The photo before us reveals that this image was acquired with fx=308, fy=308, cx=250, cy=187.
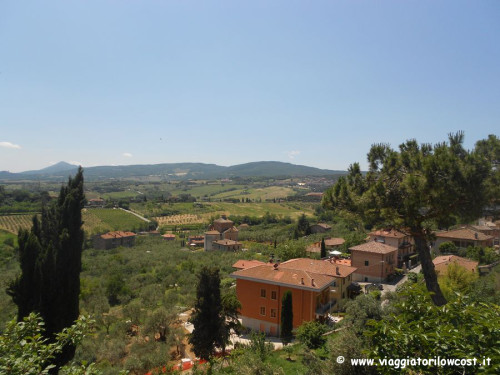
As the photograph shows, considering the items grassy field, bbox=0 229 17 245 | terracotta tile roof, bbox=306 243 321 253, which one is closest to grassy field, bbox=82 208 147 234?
grassy field, bbox=0 229 17 245

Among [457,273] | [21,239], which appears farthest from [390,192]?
[21,239]

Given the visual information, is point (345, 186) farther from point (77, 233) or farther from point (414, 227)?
Result: point (77, 233)

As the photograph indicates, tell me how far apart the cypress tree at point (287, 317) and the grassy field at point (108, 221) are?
6850 centimetres

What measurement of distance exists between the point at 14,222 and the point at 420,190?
291 ft

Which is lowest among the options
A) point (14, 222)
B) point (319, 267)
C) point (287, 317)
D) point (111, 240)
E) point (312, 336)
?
point (111, 240)

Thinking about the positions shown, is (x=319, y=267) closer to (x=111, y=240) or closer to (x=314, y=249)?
(x=314, y=249)

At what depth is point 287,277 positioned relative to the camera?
2108cm

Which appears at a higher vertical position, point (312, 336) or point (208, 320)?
point (208, 320)

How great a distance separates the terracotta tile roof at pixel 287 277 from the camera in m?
20.1

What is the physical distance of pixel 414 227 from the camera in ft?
38.9

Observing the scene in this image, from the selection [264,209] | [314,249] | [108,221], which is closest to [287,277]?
[314,249]

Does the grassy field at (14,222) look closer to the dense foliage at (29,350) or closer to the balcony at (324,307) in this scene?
the balcony at (324,307)

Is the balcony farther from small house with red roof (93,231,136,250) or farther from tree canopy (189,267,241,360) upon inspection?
small house with red roof (93,231,136,250)

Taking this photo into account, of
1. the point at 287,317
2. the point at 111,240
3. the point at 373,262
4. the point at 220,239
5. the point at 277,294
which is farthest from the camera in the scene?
the point at 111,240
